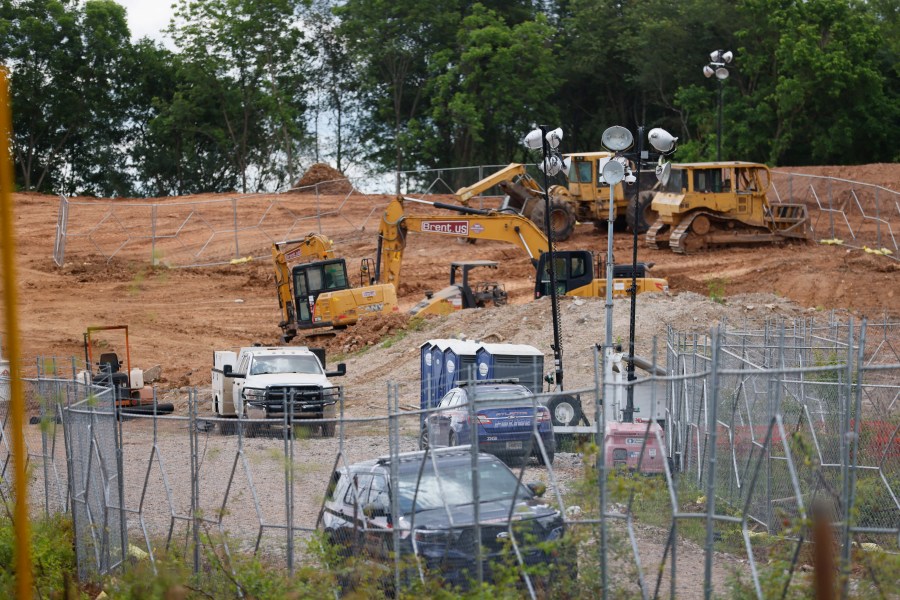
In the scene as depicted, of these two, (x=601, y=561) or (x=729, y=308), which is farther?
(x=729, y=308)

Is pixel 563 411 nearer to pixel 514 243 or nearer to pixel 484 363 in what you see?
pixel 484 363

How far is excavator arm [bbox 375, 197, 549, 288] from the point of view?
31859mm

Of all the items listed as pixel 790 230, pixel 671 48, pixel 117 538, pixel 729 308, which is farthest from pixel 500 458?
pixel 671 48

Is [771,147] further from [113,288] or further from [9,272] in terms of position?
[9,272]

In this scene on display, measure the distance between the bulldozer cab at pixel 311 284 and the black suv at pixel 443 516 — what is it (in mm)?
20104

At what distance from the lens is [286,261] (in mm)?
33344

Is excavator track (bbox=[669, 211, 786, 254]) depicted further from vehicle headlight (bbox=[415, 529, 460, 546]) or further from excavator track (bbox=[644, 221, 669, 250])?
vehicle headlight (bbox=[415, 529, 460, 546])

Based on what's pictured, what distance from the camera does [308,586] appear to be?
10.4 m

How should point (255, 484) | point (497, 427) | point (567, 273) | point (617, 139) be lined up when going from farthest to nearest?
point (567, 273), point (617, 139), point (497, 427), point (255, 484)

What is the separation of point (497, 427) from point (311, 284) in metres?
19.0

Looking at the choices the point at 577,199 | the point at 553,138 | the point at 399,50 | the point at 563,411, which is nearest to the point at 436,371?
the point at 563,411

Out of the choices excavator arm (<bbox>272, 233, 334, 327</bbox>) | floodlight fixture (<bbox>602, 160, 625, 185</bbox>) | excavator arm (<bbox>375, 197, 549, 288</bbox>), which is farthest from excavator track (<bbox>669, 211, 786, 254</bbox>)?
floodlight fixture (<bbox>602, 160, 625, 185</bbox>)

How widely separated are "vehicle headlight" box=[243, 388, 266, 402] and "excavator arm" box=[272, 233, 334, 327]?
9746 mm

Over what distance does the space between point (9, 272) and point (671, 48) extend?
176ft
